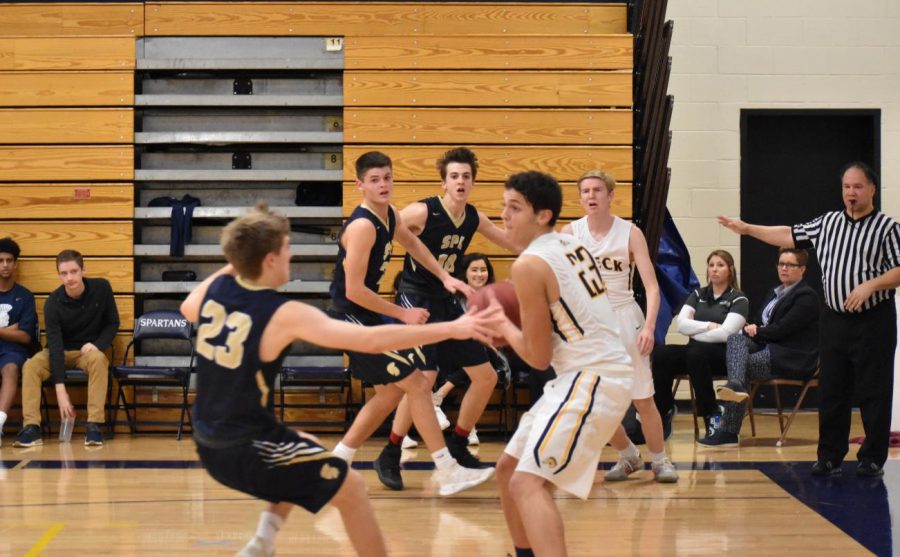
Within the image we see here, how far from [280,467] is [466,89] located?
19.1ft

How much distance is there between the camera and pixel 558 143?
8.88 meters

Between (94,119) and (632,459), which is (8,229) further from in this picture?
(632,459)

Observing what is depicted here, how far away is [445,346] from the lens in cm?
640

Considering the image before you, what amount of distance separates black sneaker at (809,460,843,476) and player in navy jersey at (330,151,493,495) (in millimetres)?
1957

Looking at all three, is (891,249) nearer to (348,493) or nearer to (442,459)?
(442,459)

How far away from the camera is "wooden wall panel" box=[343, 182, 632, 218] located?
876 cm

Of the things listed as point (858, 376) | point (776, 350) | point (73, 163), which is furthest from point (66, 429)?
point (858, 376)

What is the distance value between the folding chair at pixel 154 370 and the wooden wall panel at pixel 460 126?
194 centimetres

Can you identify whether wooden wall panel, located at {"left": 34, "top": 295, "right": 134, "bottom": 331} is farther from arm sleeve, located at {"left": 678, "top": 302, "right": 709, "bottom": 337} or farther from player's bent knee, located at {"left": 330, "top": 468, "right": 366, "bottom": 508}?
player's bent knee, located at {"left": 330, "top": 468, "right": 366, "bottom": 508}

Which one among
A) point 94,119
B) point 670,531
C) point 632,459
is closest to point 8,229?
point 94,119

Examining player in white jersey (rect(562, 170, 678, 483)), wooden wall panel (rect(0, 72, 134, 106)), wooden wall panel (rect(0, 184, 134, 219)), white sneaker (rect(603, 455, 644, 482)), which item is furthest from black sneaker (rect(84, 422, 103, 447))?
player in white jersey (rect(562, 170, 678, 483))

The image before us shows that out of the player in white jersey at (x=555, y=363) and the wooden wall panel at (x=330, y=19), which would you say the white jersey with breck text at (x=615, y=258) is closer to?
the player in white jersey at (x=555, y=363)

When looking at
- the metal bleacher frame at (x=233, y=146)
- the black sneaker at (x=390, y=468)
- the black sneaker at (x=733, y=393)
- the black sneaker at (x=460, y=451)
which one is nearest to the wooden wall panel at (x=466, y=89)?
the metal bleacher frame at (x=233, y=146)

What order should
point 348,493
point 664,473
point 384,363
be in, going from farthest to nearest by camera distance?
point 664,473
point 384,363
point 348,493
